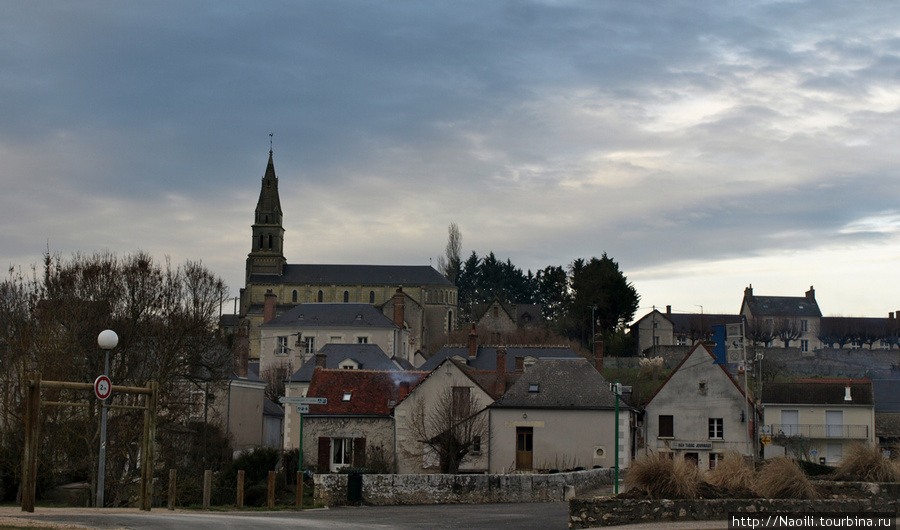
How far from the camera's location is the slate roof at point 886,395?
159 ft

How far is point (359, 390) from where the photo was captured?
4147cm

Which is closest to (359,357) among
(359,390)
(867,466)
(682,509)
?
(359,390)

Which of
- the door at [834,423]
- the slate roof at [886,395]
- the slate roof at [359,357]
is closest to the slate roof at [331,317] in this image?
the slate roof at [359,357]

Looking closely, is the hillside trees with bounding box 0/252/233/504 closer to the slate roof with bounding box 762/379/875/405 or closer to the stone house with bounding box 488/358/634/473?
the stone house with bounding box 488/358/634/473

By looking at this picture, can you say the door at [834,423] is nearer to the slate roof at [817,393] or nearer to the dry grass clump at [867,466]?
the slate roof at [817,393]

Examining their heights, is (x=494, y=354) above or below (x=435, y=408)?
above

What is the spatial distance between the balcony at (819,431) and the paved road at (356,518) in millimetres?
27154

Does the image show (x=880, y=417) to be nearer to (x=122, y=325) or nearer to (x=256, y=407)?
(x=256, y=407)

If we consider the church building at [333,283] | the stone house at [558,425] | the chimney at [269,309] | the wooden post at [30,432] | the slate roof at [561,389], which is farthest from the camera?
the church building at [333,283]

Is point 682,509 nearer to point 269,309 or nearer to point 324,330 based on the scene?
point 324,330

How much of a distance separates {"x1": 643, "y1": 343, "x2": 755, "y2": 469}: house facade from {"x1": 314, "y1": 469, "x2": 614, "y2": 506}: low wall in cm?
1786

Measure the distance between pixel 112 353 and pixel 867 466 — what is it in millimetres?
25477

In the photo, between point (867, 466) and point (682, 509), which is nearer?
point (682, 509)

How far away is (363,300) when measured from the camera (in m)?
118
